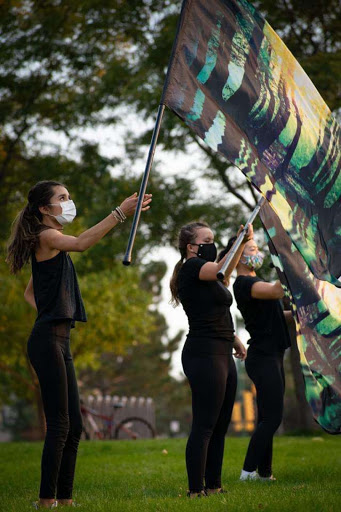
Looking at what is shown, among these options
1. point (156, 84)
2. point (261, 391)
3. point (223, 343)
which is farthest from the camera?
point (156, 84)

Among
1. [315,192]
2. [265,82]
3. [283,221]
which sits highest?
[265,82]

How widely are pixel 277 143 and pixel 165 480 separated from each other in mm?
3690

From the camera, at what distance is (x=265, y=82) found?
5.70m

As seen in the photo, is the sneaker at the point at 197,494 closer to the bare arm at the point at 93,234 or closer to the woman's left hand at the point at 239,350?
the woman's left hand at the point at 239,350

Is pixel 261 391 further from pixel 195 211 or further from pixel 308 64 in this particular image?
pixel 195 211

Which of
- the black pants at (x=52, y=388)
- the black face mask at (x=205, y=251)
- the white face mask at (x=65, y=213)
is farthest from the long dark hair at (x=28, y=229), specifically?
the black face mask at (x=205, y=251)

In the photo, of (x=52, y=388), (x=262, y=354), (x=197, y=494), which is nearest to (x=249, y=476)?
(x=262, y=354)

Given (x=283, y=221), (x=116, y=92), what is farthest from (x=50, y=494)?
(x=116, y=92)

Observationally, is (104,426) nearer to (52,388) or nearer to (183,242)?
(183,242)

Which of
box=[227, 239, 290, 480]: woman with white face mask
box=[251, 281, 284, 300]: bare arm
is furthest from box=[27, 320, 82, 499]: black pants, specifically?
box=[227, 239, 290, 480]: woman with white face mask

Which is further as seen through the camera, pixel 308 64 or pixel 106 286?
pixel 106 286

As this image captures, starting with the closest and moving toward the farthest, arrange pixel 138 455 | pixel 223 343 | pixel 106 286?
pixel 223 343, pixel 138 455, pixel 106 286

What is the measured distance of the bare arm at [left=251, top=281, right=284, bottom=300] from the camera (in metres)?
6.37

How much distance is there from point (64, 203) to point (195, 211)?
41.6 feet
